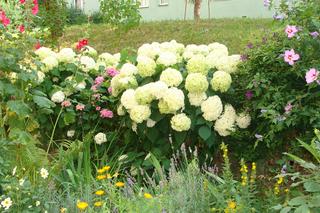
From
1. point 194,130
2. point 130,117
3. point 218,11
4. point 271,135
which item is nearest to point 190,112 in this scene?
point 194,130

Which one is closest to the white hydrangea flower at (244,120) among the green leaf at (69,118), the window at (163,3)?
the green leaf at (69,118)

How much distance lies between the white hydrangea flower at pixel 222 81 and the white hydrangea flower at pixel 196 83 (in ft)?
0.24

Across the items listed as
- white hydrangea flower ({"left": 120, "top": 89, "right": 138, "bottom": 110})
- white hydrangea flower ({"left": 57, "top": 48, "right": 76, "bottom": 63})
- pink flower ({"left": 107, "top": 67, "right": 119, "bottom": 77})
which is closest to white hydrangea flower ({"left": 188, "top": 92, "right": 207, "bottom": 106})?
white hydrangea flower ({"left": 120, "top": 89, "right": 138, "bottom": 110})

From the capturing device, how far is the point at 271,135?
Answer: 12.3 ft

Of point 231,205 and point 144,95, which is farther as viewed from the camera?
point 144,95

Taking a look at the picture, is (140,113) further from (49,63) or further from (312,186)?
(312,186)

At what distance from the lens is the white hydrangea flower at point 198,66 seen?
441cm

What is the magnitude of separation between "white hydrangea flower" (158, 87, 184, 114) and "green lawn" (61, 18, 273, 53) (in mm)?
5839

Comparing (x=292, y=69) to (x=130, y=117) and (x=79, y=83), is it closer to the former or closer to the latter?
(x=130, y=117)

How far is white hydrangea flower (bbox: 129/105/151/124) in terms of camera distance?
4246 millimetres

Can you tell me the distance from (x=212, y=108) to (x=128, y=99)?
693mm

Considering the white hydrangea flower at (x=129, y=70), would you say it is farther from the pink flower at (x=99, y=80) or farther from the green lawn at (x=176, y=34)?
the green lawn at (x=176, y=34)

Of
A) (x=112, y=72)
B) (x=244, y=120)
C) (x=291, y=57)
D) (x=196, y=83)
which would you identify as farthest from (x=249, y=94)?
(x=112, y=72)

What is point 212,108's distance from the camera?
4164mm
